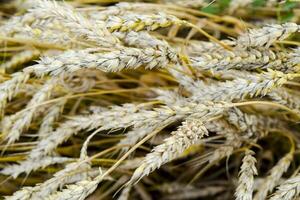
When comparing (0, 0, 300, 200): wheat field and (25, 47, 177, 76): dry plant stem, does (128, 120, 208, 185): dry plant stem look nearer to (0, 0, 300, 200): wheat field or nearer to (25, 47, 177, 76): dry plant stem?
(0, 0, 300, 200): wheat field

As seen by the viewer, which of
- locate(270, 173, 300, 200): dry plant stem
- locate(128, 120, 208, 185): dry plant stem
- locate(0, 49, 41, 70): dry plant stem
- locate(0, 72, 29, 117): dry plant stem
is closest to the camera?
locate(128, 120, 208, 185): dry plant stem

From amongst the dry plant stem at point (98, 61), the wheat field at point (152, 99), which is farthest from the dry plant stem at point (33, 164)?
the dry plant stem at point (98, 61)

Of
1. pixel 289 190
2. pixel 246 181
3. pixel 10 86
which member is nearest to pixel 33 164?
pixel 10 86

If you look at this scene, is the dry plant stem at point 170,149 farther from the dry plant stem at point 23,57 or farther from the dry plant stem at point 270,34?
the dry plant stem at point 23,57

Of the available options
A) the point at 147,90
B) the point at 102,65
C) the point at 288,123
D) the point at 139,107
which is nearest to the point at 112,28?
the point at 102,65

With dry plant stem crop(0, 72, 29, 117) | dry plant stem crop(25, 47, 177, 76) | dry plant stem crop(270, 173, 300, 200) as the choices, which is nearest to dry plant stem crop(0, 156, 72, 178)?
dry plant stem crop(0, 72, 29, 117)

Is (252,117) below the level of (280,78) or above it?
below

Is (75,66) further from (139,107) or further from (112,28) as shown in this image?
(139,107)

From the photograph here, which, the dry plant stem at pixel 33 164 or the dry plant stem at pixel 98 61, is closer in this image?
the dry plant stem at pixel 98 61
